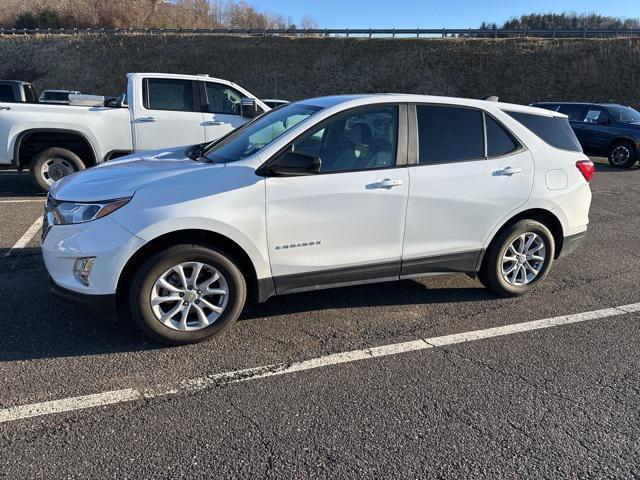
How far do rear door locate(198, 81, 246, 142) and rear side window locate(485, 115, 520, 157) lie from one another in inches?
199

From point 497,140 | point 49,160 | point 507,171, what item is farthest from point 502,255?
point 49,160

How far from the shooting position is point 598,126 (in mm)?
14203

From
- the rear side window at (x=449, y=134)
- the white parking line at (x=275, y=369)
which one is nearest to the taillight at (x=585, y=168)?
the rear side window at (x=449, y=134)

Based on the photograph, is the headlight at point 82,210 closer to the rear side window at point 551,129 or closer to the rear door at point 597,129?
the rear side window at point 551,129

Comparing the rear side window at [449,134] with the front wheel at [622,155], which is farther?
the front wheel at [622,155]

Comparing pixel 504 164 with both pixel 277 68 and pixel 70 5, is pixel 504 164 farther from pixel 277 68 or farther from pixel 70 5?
pixel 70 5

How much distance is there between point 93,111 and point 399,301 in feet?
20.1

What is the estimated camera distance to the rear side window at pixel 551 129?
450 centimetres

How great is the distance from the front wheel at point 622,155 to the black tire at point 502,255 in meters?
11.3

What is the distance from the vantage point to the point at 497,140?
431 cm

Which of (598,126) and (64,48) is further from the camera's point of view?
(64,48)

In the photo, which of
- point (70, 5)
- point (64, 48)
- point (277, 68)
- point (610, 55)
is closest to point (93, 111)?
point (277, 68)

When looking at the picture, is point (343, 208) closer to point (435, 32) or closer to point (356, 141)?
point (356, 141)

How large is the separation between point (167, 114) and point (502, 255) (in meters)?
6.04
